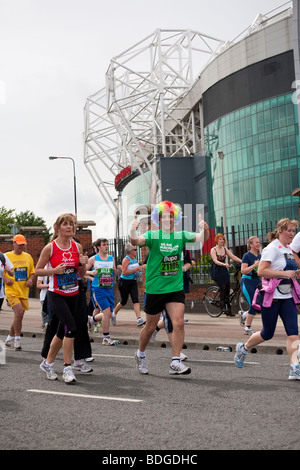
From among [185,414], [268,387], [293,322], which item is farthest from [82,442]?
[293,322]

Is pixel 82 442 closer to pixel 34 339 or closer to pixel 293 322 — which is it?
pixel 293 322

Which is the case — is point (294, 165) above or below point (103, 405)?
above

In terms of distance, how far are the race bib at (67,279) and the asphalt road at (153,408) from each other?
1097 millimetres

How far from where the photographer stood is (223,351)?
35.8ft

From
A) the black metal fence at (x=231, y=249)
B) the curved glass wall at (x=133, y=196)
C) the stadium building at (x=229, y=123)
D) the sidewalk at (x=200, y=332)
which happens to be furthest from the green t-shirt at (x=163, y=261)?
the curved glass wall at (x=133, y=196)

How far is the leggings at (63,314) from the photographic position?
7.80 meters

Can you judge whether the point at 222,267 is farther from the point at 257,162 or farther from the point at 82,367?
the point at 257,162

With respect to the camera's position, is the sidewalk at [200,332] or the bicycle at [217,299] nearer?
the sidewalk at [200,332]

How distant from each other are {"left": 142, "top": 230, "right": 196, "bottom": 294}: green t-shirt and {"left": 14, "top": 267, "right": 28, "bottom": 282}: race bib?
3.98 meters

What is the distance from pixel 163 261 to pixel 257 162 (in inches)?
2260

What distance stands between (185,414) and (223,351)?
521cm

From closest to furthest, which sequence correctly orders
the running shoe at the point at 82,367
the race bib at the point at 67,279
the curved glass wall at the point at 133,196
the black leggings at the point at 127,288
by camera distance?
the race bib at the point at 67,279 < the running shoe at the point at 82,367 < the black leggings at the point at 127,288 < the curved glass wall at the point at 133,196

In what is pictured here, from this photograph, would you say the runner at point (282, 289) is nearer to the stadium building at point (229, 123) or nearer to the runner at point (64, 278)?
the runner at point (64, 278)

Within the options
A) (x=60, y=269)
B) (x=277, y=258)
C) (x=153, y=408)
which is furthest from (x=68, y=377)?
(x=277, y=258)
